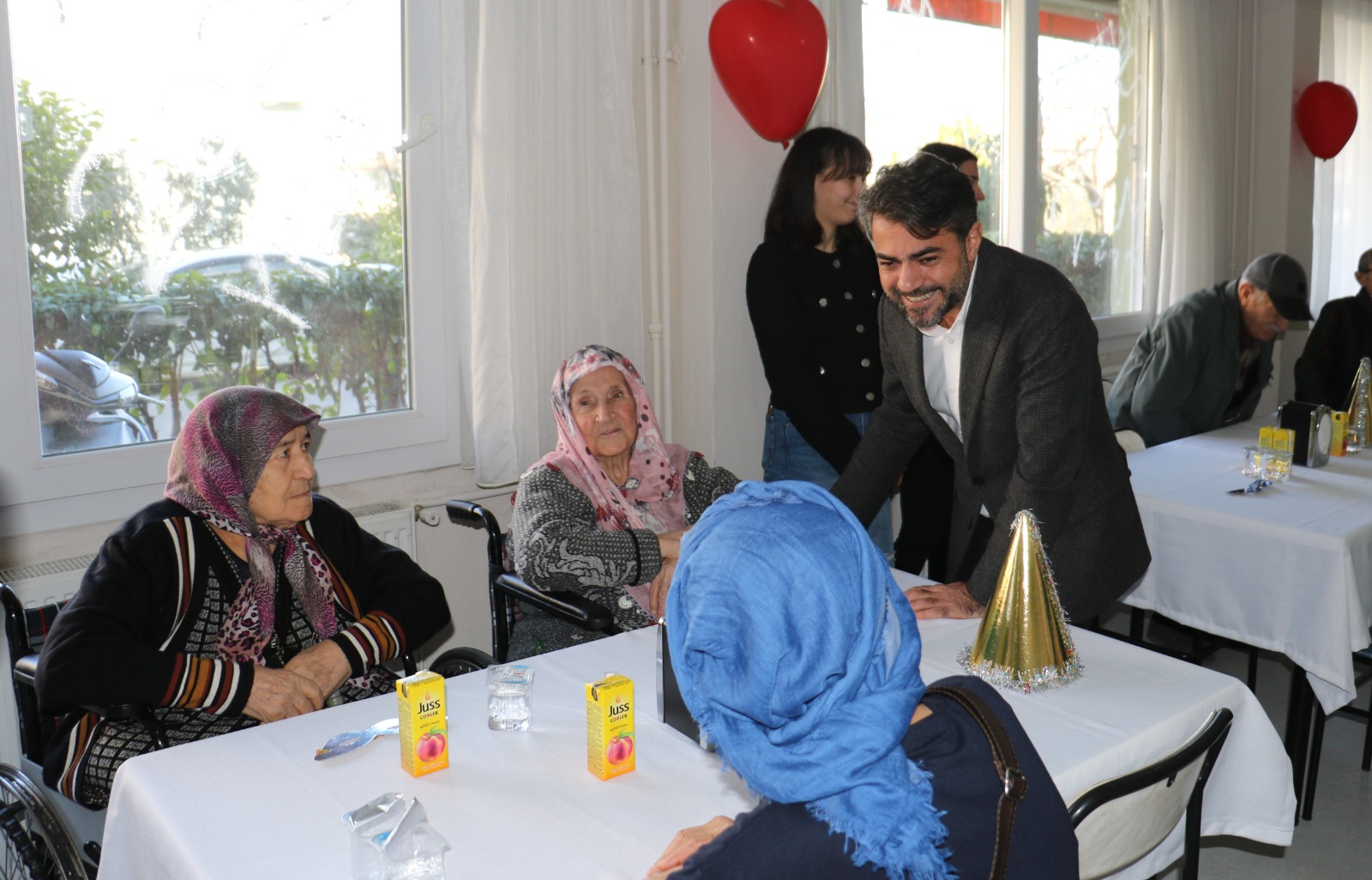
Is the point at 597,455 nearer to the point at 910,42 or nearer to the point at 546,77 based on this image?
the point at 546,77

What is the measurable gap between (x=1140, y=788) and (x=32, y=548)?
2.30 metres

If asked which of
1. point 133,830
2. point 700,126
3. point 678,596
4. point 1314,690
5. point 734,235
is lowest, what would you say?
point 1314,690

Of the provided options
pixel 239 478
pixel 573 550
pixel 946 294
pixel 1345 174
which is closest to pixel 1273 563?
pixel 946 294

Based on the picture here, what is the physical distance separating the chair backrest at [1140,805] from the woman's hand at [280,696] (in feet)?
4.31

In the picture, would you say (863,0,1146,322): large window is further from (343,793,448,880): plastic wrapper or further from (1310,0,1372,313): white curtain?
(343,793,448,880): plastic wrapper

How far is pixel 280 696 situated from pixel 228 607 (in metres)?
0.22

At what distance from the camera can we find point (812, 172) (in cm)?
318

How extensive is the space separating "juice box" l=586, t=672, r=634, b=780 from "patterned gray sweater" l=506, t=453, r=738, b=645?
2.83 feet

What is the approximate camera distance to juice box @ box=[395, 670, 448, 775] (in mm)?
1478

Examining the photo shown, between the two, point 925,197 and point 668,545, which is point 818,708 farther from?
point 668,545

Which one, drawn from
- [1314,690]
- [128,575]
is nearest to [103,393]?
[128,575]

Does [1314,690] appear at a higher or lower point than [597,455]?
lower

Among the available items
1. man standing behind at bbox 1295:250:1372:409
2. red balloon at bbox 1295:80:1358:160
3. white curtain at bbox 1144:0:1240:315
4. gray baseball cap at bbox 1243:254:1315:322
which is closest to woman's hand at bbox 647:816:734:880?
gray baseball cap at bbox 1243:254:1315:322

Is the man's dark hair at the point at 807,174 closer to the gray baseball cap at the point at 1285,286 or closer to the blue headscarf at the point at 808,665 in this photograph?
the gray baseball cap at the point at 1285,286
